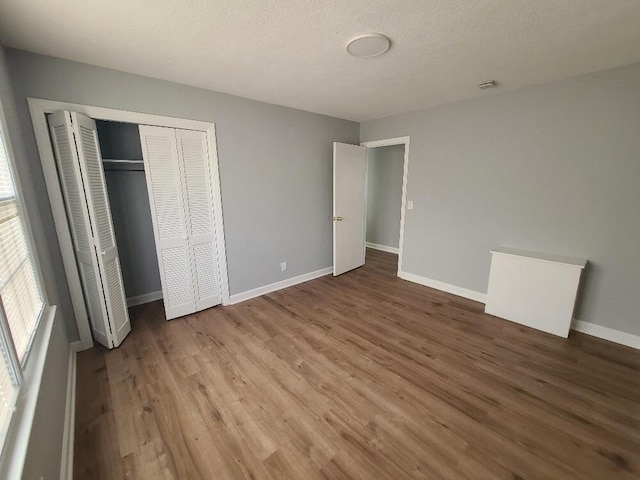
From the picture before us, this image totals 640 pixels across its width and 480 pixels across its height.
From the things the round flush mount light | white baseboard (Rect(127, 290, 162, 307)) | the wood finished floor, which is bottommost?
the wood finished floor

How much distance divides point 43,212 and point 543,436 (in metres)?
3.81

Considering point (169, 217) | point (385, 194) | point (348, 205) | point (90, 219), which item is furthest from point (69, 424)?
point (385, 194)

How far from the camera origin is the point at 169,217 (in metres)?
2.66

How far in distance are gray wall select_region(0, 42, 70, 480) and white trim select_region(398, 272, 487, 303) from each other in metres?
3.80

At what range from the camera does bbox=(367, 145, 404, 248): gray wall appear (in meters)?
5.24

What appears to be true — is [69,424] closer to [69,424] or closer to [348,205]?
[69,424]

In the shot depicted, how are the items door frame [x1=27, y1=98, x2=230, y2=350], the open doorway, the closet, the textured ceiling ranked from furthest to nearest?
1. the open doorway
2. the closet
3. door frame [x1=27, y1=98, x2=230, y2=350]
4. the textured ceiling

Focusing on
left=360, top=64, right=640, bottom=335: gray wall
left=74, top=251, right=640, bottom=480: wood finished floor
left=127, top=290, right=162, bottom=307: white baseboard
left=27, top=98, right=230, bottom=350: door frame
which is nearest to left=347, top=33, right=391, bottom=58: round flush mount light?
left=27, top=98, right=230, bottom=350: door frame

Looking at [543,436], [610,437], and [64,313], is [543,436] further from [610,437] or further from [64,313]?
[64,313]

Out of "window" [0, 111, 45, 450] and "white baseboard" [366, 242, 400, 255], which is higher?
"window" [0, 111, 45, 450]

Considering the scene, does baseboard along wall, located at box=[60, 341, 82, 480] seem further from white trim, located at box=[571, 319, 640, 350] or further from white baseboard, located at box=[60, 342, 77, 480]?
white trim, located at box=[571, 319, 640, 350]

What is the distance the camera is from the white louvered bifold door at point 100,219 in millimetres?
2043

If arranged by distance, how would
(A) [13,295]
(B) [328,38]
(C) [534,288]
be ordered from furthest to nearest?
(C) [534,288] < (B) [328,38] < (A) [13,295]

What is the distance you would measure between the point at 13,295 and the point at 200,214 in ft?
5.55
